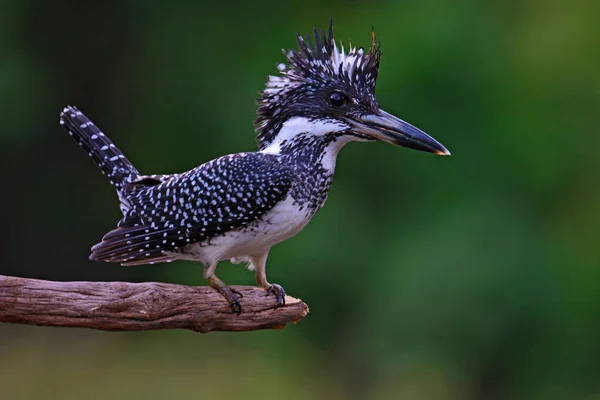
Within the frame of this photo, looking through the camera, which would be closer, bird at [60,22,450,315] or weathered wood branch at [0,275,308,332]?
weathered wood branch at [0,275,308,332]

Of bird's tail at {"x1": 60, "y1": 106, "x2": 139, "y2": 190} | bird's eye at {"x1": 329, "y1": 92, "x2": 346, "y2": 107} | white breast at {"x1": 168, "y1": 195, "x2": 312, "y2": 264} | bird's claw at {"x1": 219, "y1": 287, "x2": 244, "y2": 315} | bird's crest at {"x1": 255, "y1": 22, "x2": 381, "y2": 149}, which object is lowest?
bird's claw at {"x1": 219, "y1": 287, "x2": 244, "y2": 315}

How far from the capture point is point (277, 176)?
3.29 m

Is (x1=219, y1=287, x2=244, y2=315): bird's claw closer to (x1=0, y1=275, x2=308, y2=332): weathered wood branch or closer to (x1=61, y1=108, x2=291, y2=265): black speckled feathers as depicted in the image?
(x1=0, y1=275, x2=308, y2=332): weathered wood branch

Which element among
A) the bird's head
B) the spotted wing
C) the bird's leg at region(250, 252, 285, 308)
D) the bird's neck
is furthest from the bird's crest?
the bird's leg at region(250, 252, 285, 308)

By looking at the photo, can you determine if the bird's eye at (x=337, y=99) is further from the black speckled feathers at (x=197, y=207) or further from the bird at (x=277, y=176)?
the black speckled feathers at (x=197, y=207)

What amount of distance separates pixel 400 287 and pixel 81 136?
295 centimetres

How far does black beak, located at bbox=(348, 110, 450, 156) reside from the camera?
324 centimetres

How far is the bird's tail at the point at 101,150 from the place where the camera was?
379 cm

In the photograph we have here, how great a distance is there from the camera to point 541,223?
6.29 metres

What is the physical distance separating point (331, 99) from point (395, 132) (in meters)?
0.28

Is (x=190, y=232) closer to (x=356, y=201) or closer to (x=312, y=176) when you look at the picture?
(x=312, y=176)

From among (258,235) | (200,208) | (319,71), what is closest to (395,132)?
(319,71)

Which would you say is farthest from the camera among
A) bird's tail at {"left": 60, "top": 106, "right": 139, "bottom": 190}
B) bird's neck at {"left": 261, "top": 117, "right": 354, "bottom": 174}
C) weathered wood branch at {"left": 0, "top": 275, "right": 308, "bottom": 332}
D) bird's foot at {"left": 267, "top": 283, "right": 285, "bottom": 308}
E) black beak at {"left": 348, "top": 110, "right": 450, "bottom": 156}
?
bird's tail at {"left": 60, "top": 106, "right": 139, "bottom": 190}

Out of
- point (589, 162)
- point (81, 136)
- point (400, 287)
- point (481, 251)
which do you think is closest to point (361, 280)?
point (400, 287)
